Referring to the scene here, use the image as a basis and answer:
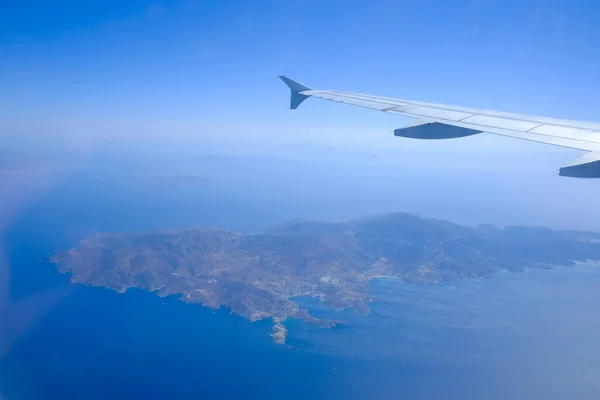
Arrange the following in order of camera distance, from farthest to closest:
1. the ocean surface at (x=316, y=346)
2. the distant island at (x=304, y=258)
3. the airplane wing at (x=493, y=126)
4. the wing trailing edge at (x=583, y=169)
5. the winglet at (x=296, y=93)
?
the distant island at (x=304, y=258), the ocean surface at (x=316, y=346), the winglet at (x=296, y=93), the airplane wing at (x=493, y=126), the wing trailing edge at (x=583, y=169)

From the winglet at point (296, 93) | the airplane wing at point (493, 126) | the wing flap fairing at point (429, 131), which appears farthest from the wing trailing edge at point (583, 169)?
the winglet at point (296, 93)

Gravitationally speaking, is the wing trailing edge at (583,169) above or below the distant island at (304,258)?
above

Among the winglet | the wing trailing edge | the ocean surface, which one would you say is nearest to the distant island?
the ocean surface

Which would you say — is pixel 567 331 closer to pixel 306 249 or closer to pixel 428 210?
pixel 306 249

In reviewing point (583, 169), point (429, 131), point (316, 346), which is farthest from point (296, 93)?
point (316, 346)

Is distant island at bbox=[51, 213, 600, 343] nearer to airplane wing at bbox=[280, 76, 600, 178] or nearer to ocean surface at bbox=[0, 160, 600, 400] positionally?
ocean surface at bbox=[0, 160, 600, 400]

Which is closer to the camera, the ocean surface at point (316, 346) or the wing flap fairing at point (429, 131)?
the wing flap fairing at point (429, 131)

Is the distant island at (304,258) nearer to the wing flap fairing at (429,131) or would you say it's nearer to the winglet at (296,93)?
the winglet at (296,93)
